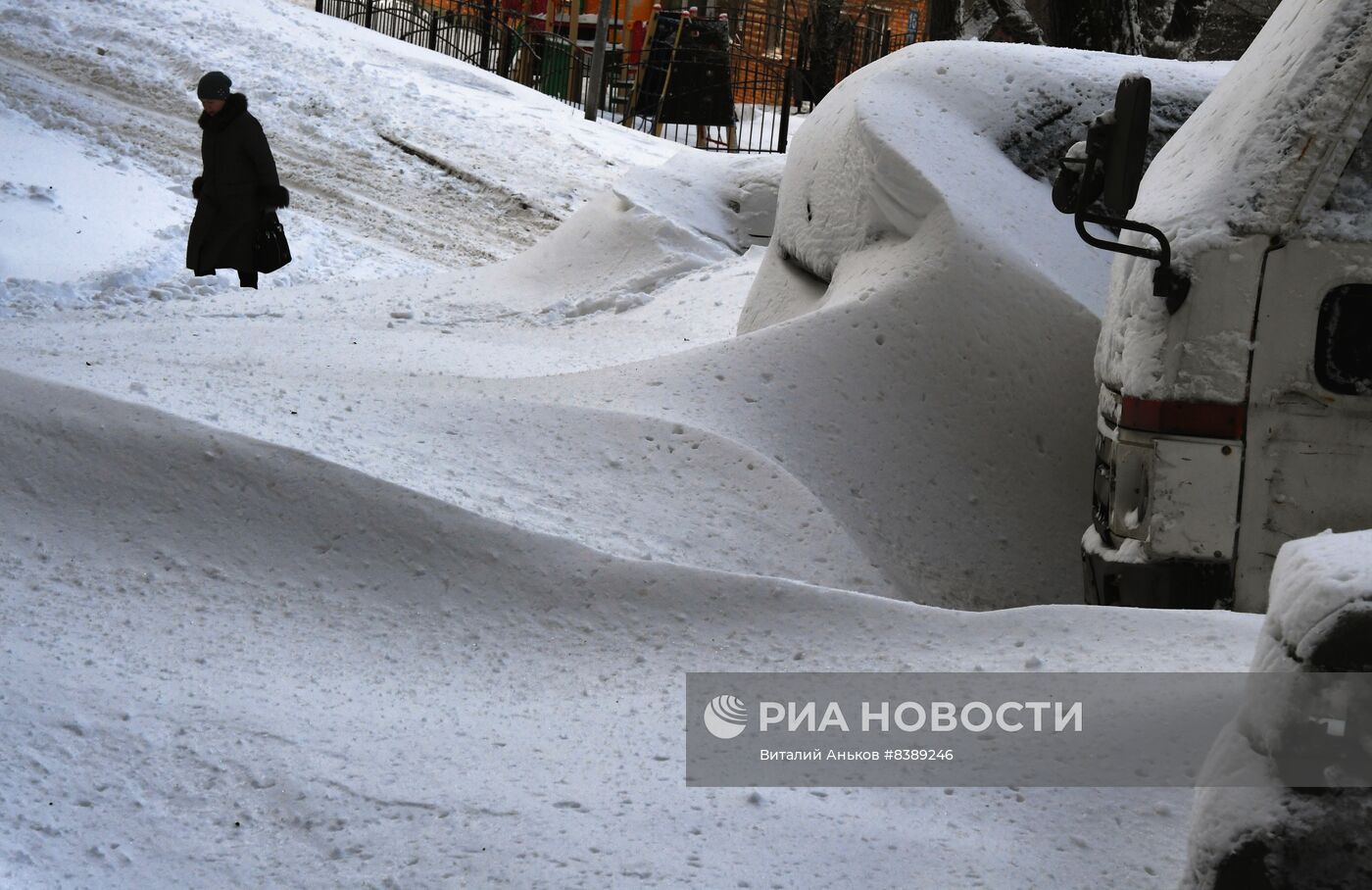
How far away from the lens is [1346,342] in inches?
136

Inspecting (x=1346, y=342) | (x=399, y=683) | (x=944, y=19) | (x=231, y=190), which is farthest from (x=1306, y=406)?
(x=944, y=19)

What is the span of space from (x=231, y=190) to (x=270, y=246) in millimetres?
403

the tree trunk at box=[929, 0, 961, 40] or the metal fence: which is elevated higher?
the tree trunk at box=[929, 0, 961, 40]

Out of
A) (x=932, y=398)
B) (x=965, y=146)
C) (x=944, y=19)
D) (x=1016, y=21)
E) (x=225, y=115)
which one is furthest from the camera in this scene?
(x=944, y=19)

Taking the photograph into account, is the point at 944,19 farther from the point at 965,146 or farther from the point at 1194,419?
the point at 1194,419

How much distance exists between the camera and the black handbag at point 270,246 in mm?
9008

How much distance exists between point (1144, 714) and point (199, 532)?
7.06 feet

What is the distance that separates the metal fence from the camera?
67.4ft

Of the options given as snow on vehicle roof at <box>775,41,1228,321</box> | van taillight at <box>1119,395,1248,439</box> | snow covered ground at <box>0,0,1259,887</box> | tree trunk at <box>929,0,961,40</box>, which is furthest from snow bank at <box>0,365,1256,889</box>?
tree trunk at <box>929,0,961,40</box>

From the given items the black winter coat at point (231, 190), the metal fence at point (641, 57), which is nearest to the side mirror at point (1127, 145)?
the black winter coat at point (231, 190)

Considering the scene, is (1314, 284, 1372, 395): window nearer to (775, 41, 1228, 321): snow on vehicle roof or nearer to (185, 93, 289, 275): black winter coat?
(775, 41, 1228, 321): snow on vehicle roof

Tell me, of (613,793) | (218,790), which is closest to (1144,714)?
(613,793)

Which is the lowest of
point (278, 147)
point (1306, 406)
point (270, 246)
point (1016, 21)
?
point (270, 246)

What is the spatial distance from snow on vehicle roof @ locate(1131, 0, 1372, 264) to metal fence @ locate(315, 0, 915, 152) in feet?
51.2
